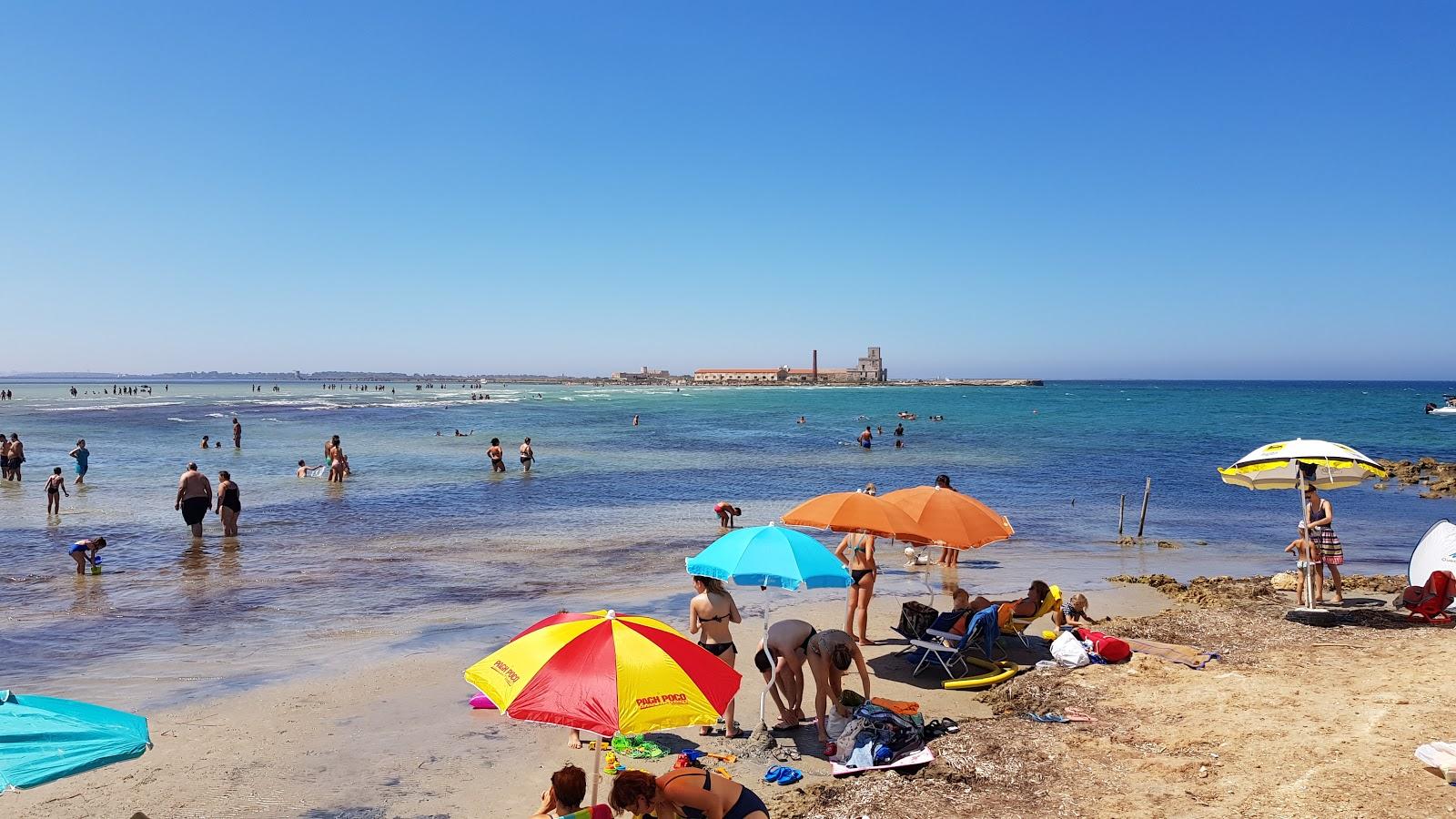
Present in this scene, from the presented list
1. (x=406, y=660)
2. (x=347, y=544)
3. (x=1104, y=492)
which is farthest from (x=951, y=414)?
(x=406, y=660)

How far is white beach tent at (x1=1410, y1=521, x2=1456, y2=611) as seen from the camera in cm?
1134

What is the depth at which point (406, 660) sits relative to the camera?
33.0 ft

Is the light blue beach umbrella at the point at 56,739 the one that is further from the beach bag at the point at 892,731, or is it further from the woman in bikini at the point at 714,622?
the beach bag at the point at 892,731

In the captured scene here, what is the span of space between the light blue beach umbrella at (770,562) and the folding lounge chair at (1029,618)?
3.90 metres

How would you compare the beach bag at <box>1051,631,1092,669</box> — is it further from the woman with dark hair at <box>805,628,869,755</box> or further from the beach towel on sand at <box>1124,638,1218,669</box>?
the woman with dark hair at <box>805,628,869,755</box>

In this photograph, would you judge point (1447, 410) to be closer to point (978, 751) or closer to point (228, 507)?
point (978, 751)

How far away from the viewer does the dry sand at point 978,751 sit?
611cm

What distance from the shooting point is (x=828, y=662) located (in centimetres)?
740

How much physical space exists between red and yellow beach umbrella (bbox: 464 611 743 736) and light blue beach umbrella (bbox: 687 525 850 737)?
5.74ft

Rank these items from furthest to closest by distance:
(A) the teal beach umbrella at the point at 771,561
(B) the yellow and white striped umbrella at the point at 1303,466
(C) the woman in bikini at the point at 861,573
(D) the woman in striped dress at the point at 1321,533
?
(D) the woman in striped dress at the point at 1321,533
(B) the yellow and white striped umbrella at the point at 1303,466
(C) the woman in bikini at the point at 861,573
(A) the teal beach umbrella at the point at 771,561

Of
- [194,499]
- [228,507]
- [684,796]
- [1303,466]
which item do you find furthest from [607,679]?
[228,507]

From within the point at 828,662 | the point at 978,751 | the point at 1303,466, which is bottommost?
the point at 978,751

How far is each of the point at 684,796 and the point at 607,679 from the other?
0.83 m

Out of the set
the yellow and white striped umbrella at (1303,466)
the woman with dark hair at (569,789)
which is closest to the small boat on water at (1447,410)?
the yellow and white striped umbrella at (1303,466)
